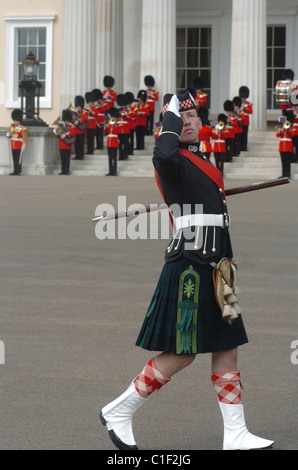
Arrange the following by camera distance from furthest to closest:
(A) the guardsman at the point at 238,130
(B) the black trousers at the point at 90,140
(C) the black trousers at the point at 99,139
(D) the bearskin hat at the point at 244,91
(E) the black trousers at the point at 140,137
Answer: (C) the black trousers at the point at 99,139 → (B) the black trousers at the point at 90,140 → (E) the black trousers at the point at 140,137 → (D) the bearskin hat at the point at 244,91 → (A) the guardsman at the point at 238,130

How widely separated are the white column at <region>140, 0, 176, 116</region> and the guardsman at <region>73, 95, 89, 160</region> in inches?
74.2

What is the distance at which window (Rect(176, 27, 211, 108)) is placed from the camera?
108 ft

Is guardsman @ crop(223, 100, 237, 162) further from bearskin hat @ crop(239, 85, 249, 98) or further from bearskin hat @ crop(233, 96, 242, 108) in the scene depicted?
bearskin hat @ crop(239, 85, 249, 98)

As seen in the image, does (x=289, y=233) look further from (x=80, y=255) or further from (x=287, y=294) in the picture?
(x=287, y=294)

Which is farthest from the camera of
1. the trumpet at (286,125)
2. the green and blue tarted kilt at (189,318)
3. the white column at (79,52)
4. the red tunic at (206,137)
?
the white column at (79,52)

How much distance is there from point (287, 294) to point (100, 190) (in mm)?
10378

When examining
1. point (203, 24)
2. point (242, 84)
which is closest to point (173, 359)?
point (242, 84)

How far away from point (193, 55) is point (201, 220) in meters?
Answer: 28.7

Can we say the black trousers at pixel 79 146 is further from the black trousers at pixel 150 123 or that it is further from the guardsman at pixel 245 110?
the guardsman at pixel 245 110

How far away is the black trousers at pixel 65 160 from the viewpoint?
2566 cm

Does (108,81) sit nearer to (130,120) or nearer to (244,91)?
(130,120)

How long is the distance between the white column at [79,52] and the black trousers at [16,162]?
148 inches

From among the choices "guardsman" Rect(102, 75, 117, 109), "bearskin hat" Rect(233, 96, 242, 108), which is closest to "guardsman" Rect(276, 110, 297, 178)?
"bearskin hat" Rect(233, 96, 242, 108)

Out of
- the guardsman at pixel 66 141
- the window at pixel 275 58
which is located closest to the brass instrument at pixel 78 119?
the guardsman at pixel 66 141
